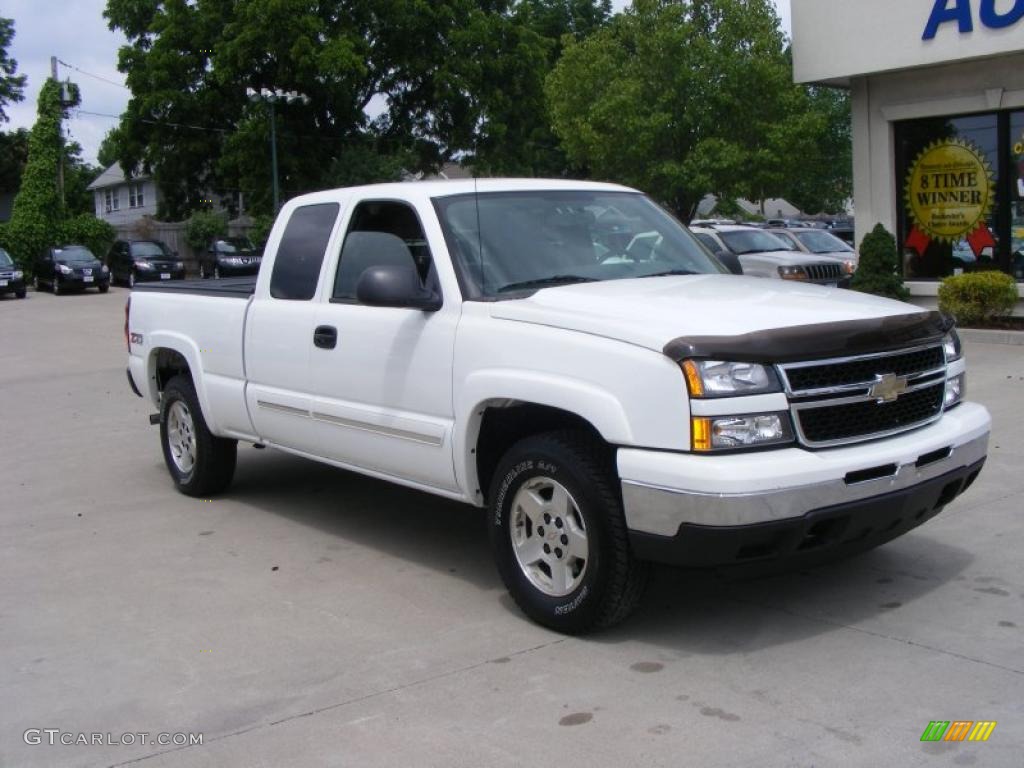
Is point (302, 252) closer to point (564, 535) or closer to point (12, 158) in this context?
point (564, 535)

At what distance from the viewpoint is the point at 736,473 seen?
436 centimetres

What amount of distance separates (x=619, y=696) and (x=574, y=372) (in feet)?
4.31

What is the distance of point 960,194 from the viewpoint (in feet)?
53.5

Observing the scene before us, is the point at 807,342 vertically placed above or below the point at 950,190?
below

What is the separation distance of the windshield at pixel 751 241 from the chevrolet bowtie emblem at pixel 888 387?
552 inches

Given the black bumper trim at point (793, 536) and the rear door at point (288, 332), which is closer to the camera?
the black bumper trim at point (793, 536)

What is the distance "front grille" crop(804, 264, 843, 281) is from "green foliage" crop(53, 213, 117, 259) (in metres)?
36.6

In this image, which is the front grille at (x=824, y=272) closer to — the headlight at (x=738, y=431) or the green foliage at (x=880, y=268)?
the green foliage at (x=880, y=268)

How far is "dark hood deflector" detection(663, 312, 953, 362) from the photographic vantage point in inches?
175

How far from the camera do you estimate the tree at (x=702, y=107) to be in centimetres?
3130

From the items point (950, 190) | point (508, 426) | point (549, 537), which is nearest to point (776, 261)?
point (950, 190)

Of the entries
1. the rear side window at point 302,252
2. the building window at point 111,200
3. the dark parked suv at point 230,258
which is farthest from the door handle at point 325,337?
the building window at point 111,200

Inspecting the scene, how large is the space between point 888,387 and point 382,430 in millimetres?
2477

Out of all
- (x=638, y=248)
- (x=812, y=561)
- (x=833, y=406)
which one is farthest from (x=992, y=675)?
(x=638, y=248)
